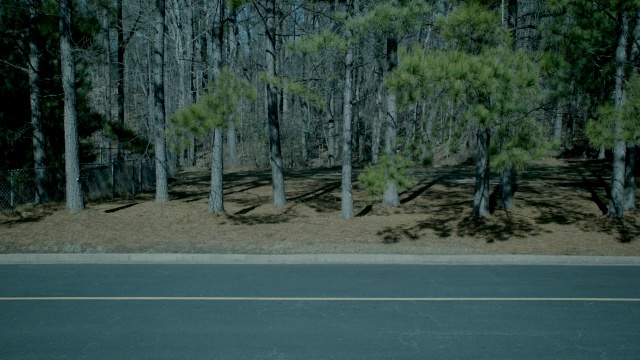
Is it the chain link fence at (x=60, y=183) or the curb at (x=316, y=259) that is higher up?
the chain link fence at (x=60, y=183)

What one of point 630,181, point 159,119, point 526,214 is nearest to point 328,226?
point 526,214

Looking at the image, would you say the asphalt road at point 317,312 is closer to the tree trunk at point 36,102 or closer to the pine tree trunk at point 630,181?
the pine tree trunk at point 630,181

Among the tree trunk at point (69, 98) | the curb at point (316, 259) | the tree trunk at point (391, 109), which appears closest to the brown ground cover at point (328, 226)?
the curb at point (316, 259)

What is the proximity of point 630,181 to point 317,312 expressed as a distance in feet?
42.2

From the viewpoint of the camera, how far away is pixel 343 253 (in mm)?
11477

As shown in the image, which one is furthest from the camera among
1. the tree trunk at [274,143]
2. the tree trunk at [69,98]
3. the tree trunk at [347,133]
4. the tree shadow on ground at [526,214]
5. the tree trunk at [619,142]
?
the tree trunk at [274,143]

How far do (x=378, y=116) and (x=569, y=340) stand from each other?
2970cm

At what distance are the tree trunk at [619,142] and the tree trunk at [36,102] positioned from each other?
54.4 feet

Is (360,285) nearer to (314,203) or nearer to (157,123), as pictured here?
(314,203)

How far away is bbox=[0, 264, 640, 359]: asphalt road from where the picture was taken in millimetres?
5949

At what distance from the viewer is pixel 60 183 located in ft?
55.5

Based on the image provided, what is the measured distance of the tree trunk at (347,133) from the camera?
14344 mm

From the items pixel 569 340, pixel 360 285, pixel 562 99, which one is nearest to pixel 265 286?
pixel 360 285

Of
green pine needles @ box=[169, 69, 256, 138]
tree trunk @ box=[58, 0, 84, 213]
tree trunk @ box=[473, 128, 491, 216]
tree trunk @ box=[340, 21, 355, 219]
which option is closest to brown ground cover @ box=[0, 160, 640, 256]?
tree trunk @ box=[473, 128, 491, 216]
